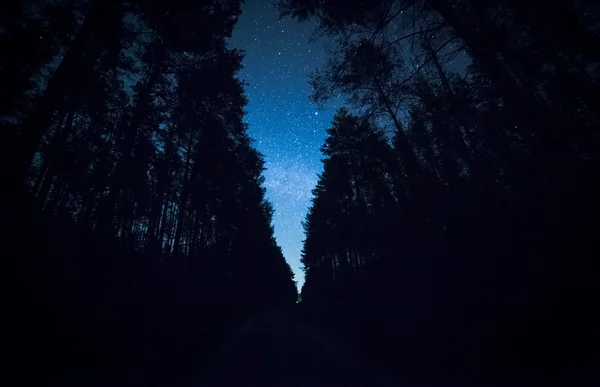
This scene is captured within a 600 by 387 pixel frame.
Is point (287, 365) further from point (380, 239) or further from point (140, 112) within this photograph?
point (140, 112)

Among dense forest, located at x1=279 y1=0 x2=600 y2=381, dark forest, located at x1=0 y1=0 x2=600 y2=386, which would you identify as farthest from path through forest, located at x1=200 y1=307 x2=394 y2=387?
dense forest, located at x1=279 y1=0 x2=600 y2=381

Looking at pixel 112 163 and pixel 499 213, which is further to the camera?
pixel 112 163

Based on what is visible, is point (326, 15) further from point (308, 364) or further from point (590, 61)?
point (308, 364)

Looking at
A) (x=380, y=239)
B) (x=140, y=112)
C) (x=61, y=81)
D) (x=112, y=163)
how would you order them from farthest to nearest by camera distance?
(x=112, y=163) → (x=380, y=239) → (x=140, y=112) → (x=61, y=81)

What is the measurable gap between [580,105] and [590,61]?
1006mm

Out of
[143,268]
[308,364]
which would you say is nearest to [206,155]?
[143,268]

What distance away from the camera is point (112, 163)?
61.7 feet

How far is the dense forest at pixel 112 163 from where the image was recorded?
4875 mm

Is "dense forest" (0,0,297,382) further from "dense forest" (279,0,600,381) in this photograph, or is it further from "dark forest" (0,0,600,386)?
"dense forest" (279,0,600,381)

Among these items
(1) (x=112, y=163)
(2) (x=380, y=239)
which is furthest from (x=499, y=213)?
(1) (x=112, y=163)

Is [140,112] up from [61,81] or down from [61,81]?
up

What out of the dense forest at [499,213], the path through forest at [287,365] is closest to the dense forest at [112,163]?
the path through forest at [287,365]

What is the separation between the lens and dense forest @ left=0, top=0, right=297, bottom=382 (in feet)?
16.0

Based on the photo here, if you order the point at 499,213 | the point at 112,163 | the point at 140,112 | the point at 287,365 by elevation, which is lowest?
the point at 287,365
